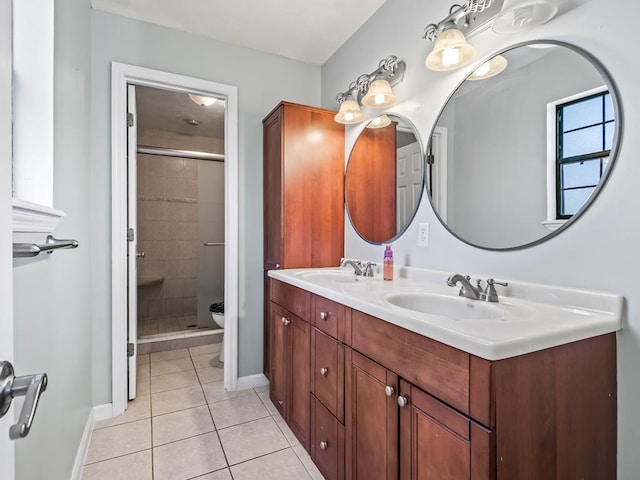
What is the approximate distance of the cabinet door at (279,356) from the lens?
183 centimetres

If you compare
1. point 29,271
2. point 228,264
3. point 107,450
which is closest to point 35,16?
point 29,271

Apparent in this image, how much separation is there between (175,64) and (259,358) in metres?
2.08

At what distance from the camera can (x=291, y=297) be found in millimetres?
1753

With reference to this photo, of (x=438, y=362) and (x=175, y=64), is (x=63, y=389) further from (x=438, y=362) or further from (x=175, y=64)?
(x=175, y=64)

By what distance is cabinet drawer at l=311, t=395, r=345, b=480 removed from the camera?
1311 millimetres

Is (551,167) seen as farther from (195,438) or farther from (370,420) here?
(195,438)

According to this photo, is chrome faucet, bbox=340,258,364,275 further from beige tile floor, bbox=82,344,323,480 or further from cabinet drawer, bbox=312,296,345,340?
beige tile floor, bbox=82,344,323,480

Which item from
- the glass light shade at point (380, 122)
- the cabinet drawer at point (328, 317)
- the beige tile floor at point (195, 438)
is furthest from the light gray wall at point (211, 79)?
the cabinet drawer at point (328, 317)

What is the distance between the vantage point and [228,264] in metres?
2.29

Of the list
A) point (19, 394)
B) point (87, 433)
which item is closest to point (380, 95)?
point (19, 394)

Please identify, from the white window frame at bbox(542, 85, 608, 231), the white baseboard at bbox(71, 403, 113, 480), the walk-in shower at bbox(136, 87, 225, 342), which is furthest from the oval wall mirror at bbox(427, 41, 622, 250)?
A: the walk-in shower at bbox(136, 87, 225, 342)

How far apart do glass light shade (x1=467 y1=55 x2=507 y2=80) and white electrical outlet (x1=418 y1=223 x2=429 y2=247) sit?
0.67 meters

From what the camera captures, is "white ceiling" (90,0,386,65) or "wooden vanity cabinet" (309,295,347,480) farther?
"white ceiling" (90,0,386,65)

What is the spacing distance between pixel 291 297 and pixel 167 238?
2.77 m
